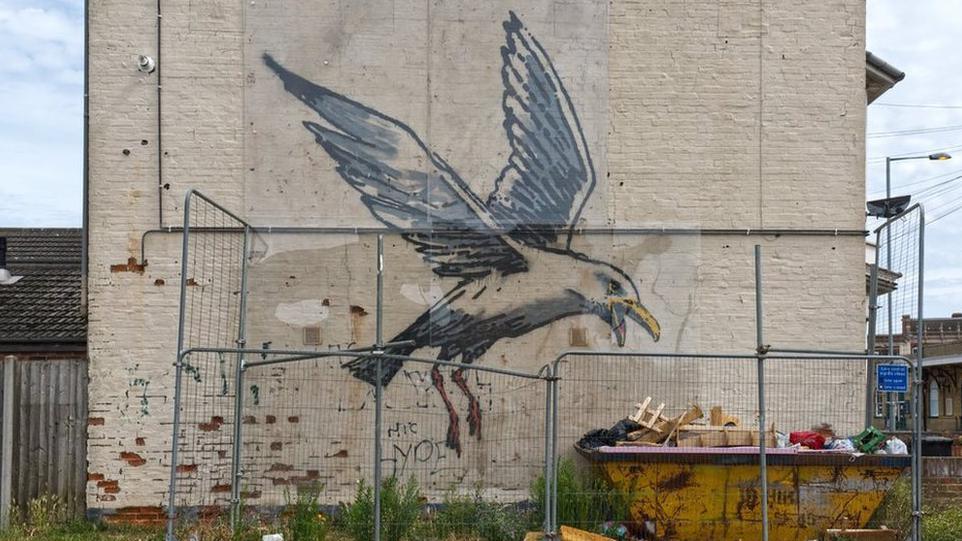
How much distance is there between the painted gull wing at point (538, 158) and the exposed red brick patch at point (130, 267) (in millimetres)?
4251

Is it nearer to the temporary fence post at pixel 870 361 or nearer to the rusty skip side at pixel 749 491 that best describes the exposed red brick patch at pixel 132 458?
the rusty skip side at pixel 749 491

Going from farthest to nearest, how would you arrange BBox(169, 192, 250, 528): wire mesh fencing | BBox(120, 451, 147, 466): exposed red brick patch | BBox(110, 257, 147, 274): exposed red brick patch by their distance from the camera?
BBox(110, 257, 147, 274): exposed red brick patch
BBox(120, 451, 147, 466): exposed red brick patch
BBox(169, 192, 250, 528): wire mesh fencing

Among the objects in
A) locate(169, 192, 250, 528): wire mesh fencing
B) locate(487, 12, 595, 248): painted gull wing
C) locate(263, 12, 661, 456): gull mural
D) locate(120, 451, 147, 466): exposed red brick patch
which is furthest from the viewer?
locate(487, 12, 595, 248): painted gull wing

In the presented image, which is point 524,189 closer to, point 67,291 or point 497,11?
point 497,11

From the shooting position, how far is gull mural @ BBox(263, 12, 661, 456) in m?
12.8

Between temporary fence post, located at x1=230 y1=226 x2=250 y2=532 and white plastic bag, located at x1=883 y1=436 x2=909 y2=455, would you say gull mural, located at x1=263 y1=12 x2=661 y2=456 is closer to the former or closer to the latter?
temporary fence post, located at x1=230 y1=226 x2=250 y2=532

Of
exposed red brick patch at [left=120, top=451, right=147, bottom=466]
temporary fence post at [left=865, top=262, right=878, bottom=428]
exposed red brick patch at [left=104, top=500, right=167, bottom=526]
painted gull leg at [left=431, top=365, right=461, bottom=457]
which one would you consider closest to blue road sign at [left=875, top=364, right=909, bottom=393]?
temporary fence post at [left=865, top=262, right=878, bottom=428]

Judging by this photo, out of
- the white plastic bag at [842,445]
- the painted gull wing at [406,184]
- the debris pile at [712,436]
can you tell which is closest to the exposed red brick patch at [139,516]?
the painted gull wing at [406,184]

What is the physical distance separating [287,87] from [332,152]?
96 cm

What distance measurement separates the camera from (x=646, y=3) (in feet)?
42.8

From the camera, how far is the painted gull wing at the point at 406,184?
1287 centimetres

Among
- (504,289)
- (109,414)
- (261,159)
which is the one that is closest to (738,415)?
(504,289)

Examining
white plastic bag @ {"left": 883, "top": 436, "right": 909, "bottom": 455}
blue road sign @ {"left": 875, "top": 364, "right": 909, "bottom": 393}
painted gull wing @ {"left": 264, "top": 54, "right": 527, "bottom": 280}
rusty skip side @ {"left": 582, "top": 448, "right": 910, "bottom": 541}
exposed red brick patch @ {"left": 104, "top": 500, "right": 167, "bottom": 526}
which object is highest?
painted gull wing @ {"left": 264, "top": 54, "right": 527, "bottom": 280}

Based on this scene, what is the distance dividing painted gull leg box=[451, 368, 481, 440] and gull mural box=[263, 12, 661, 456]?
0.09 meters
